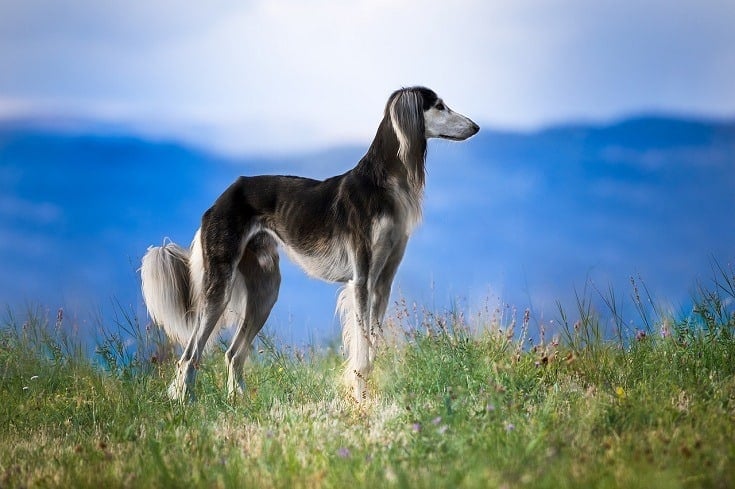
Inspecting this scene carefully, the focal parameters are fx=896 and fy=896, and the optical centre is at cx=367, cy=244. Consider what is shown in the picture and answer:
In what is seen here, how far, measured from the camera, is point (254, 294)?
7883 mm

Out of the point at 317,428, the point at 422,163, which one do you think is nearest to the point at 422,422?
the point at 317,428

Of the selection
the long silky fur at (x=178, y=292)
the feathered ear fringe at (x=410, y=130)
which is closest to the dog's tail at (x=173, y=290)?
the long silky fur at (x=178, y=292)

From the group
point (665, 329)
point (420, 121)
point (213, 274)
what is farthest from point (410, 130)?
point (665, 329)

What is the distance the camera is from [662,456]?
14.3 feet

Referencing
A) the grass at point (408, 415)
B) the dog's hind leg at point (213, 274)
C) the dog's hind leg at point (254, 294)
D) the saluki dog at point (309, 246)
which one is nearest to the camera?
the grass at point (408, 415)

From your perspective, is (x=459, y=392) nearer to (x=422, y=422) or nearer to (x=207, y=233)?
(x=422, y=422)

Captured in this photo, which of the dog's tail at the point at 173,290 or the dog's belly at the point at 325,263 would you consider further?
the dog's tail at the point at 173,290

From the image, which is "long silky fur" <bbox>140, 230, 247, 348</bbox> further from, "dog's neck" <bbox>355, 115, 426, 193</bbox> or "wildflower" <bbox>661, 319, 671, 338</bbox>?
"wildflower" <bbox>661, 319, 671, 338</bbox>

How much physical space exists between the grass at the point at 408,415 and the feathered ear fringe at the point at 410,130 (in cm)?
114

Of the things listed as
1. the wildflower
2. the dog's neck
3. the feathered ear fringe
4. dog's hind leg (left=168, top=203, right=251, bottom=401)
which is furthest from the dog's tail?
the wildflower

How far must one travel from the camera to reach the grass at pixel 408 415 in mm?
4312

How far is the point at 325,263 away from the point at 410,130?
1287 mm

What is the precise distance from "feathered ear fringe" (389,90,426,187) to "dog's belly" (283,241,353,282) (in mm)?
841

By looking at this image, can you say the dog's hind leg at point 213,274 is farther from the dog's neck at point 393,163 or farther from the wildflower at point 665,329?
the wildflower at point 665,329
